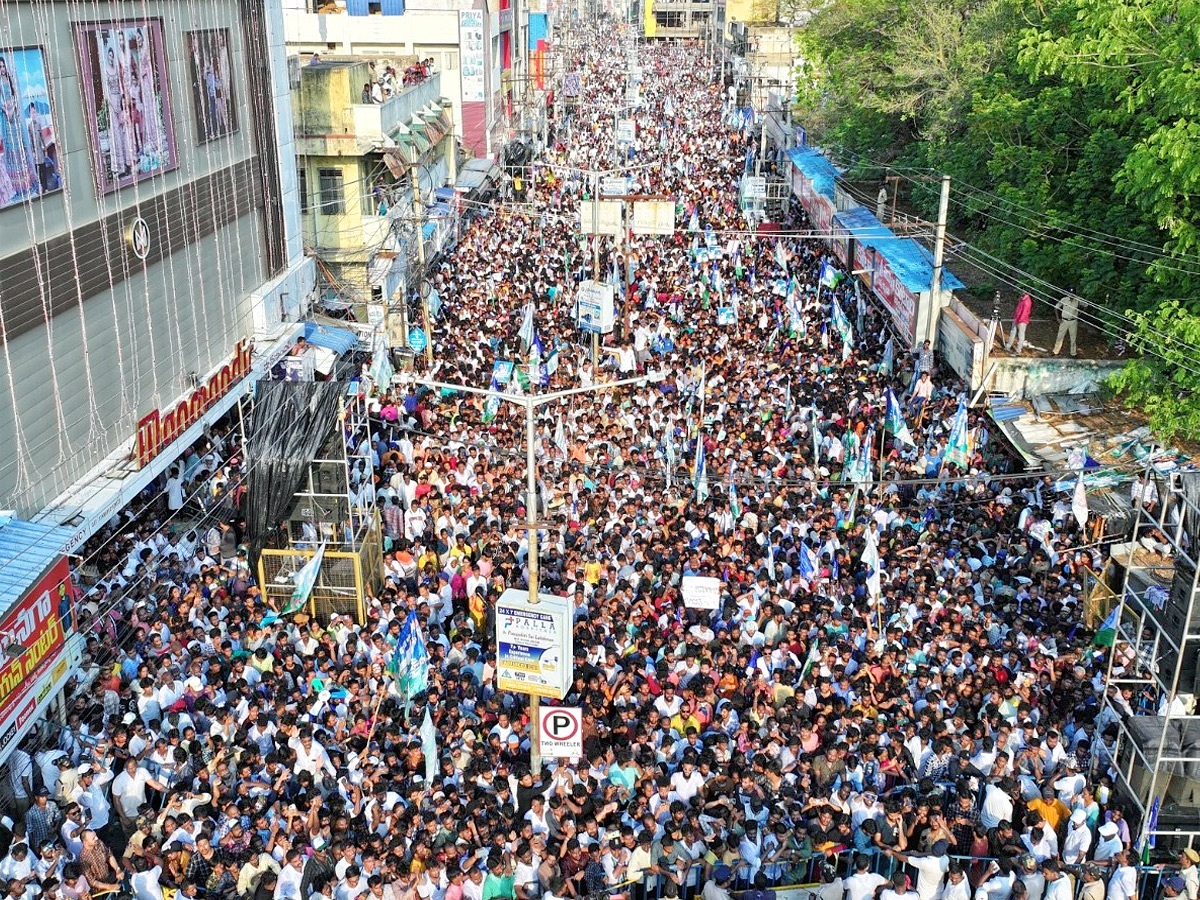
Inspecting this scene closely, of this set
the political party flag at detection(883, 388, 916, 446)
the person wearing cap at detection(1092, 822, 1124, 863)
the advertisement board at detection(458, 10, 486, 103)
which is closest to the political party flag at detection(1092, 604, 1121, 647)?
the person wearing cap at detection(1092, 822, 1124, 863)

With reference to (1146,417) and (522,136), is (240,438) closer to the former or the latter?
(1146,417)

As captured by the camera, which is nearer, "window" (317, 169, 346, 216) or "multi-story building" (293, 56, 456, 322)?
"multi-story building" (293, 56, 456, 322)

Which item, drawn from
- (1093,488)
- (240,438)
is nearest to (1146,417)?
(1093,488)

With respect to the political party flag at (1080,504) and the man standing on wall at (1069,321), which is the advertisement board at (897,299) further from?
the political party flag at (1080,504)

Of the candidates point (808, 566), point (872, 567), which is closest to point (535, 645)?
point (808, 566)

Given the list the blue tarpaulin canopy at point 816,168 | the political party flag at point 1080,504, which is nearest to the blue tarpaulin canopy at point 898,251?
the blue tarpaulin canopy at point 816,168

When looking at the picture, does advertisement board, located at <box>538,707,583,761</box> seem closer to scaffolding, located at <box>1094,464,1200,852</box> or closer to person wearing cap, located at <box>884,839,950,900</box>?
person wearing cap, located at <box>884,839,950,900</box>
